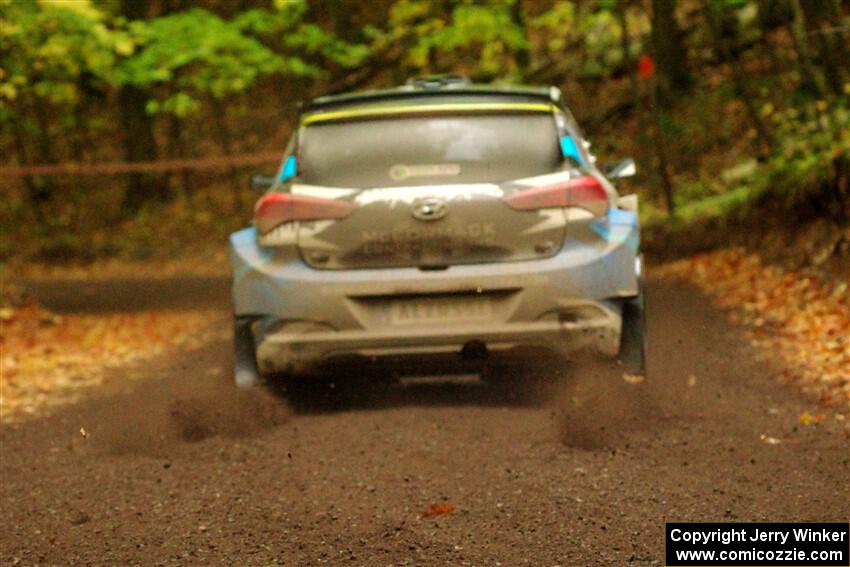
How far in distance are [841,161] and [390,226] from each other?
5877 mm

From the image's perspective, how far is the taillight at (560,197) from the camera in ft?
22.7

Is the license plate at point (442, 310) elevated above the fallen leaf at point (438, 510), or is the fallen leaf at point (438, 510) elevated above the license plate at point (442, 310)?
the license plate at point (442, 310)

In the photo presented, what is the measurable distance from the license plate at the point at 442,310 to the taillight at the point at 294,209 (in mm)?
611

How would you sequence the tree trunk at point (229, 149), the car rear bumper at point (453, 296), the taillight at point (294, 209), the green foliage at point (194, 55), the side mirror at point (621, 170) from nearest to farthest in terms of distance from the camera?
1. the car rear bumper at point (453, 296)
2. the taillight at point (294, 209)
3. the side mirror at point (621, 170)
4. the green foliage at point (194, 55)
5. the tree trunk at point (229, 149)

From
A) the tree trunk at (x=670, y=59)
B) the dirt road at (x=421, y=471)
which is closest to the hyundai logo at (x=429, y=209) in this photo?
the dirt road at (x=421, y=471)

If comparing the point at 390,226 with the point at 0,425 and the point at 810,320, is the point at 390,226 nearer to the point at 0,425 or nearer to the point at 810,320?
the point at 0,425

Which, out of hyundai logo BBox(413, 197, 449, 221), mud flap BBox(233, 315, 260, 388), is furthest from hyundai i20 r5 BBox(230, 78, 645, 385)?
mud flap BBox(233, 315, 260, 388)

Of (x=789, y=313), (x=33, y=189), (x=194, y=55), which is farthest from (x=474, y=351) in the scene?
(x=33, y=189)

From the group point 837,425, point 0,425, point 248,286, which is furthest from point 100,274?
point 837,425

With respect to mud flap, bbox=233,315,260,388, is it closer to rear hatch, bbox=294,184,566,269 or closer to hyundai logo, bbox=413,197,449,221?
rear hatch, bbox=294,184,566,269

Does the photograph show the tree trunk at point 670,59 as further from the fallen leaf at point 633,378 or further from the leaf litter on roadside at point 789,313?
the fallen leaf at point 633,378

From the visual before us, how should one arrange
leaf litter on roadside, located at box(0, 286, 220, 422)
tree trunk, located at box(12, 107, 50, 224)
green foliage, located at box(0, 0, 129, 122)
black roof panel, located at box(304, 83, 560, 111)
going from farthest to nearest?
tree trunk, located at box(12, 107, 50, 224) → green foliage, located at box(0, 0, 129, 122) → leaf litter on roadside, located at box(0, 286, 220, 422) → black roof panel, located at box(304, 83, 560, 111)

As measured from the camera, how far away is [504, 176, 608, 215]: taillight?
6922 mm

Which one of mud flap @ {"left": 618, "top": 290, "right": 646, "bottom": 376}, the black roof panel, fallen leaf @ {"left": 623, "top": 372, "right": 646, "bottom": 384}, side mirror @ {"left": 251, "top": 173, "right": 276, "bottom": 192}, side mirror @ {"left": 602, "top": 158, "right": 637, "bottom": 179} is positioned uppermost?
the black roof panel
